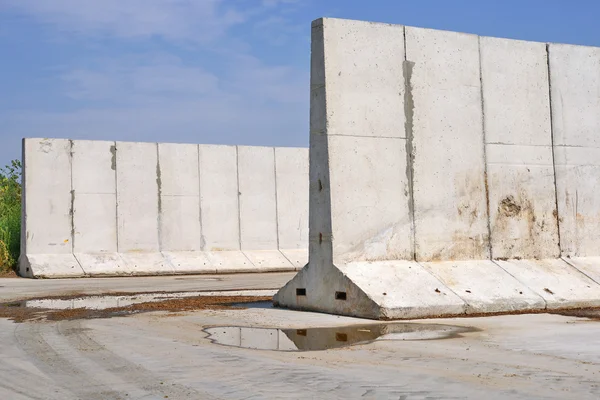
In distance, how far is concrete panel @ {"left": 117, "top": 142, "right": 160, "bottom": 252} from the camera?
19.9 metres

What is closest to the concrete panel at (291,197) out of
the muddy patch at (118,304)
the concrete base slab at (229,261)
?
the concrete base slab at (229,261)

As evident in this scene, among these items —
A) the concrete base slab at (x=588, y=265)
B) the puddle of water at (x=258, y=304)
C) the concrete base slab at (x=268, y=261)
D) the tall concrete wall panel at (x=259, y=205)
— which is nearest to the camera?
the puddle of water at (x=258, y=304)

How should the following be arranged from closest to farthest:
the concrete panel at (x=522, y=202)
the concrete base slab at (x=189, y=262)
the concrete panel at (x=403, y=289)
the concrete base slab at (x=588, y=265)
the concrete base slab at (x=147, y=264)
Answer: the concrete panel at (x=403, y=289) < the concrete panel at (x=522, y=202) < the concrete base slab at (x=588, y=265) < the concrete base slab at (x=147, y=264) < the concrete base slab at (x=189, y=262)

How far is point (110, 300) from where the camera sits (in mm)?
11625

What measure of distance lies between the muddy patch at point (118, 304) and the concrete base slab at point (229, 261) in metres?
7.46

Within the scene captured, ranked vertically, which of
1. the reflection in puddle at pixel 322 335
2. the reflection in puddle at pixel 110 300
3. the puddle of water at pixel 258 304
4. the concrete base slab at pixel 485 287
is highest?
the concrete base slab at pixel 485 287

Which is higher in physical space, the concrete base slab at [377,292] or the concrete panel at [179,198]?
the concrete panel at [179,198]

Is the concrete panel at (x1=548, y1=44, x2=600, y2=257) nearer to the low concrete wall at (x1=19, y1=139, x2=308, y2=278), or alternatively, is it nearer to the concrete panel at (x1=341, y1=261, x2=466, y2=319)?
the concrete panel at (x1=341, y1=261, x2=466, y2=319)

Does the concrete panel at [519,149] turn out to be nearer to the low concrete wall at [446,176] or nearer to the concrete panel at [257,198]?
the low concrete wall at [446,176]

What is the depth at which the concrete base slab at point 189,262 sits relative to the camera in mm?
19797

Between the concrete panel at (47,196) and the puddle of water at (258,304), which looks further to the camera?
the concrete panel at (47,196)

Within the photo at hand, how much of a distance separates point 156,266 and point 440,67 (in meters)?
11.3

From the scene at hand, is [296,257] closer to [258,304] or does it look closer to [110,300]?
[110,300]

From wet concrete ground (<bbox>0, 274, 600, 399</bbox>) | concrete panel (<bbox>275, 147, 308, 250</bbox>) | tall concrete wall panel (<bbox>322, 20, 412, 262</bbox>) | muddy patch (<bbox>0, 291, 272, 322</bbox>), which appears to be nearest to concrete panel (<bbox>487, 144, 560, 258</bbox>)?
tall concrete wall panel (<bbox>322, 20, 412, 262</bbox>)
